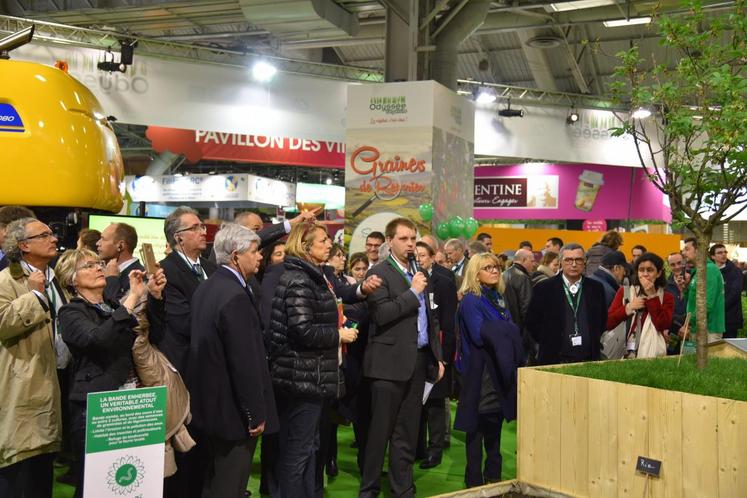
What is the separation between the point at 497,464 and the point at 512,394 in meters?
0.49

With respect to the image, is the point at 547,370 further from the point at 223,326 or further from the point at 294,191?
the point at 294,191

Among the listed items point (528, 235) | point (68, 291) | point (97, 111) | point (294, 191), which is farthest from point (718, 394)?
point (294, 191)

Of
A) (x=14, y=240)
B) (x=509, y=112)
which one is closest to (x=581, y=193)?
(x=509, y=112)

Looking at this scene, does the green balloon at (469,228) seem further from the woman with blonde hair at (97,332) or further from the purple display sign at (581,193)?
the purple display sign at (581,193)

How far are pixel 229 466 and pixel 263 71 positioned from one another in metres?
10.9

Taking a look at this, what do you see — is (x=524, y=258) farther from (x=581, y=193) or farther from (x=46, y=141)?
(x=581, y=193)

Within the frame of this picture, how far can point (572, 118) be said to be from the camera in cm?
1730

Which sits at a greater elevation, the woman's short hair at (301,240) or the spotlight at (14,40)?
the spotlight at (14,40)

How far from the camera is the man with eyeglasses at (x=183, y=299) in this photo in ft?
12.9

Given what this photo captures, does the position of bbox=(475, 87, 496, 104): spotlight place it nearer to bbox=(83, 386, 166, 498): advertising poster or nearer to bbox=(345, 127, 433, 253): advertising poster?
bbox=(345, 127, 433, 253): advertising poster

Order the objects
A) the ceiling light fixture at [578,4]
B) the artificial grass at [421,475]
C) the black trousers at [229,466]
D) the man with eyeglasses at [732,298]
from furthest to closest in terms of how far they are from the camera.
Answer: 1. the ceiling light fixture at [578,4]
2. the man with eyeglasses at [732,298]
3. the artificial grass at [421,475]
4. the black trousers at [229,466]

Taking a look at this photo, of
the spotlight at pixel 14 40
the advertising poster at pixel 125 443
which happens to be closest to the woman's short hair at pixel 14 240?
the advertising poster at pixel 125 443

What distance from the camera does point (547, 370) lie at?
4441mm

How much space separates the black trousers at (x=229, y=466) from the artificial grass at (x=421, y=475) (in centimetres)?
153
